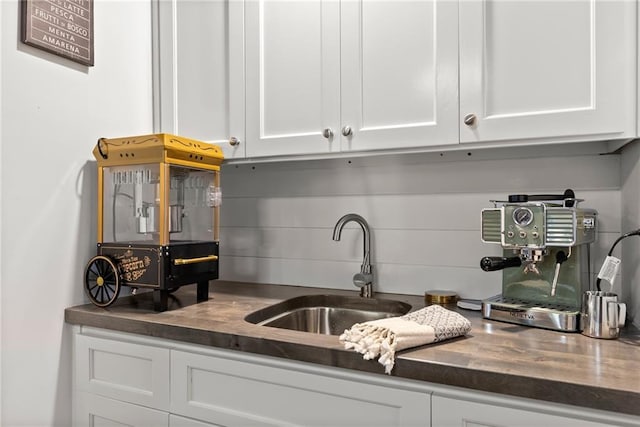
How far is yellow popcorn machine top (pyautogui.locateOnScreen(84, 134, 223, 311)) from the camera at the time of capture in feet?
4.51

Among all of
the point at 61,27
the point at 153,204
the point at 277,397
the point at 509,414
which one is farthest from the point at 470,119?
the point at 61,27

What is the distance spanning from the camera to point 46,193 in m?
1.36

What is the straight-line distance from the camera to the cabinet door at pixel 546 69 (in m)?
1.08

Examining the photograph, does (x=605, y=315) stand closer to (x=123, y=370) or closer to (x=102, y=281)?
(x=123, y=370)

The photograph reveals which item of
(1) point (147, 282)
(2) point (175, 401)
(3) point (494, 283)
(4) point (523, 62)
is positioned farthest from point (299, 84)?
(2) point (175, 401)

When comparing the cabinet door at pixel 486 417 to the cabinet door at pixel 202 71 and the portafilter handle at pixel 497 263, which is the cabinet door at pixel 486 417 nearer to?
the portafilter handle at pixel 497 263

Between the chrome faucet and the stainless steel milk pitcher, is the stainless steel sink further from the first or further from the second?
the stainless steel milk pitcher

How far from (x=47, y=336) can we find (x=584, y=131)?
1.62m

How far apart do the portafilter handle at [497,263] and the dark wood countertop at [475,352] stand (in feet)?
0.54

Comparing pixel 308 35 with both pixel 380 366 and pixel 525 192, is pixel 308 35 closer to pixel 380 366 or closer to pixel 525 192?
pixel 525 192

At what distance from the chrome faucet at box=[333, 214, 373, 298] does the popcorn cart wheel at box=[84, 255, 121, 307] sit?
0.73m

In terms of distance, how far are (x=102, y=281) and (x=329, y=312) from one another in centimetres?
77

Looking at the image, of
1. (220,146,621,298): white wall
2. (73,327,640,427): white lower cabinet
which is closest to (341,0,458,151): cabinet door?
(220,146,621,298): white wall

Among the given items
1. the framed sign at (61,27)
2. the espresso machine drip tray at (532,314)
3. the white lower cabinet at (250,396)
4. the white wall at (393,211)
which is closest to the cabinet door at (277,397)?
the white lower cabinet at (250,396)
